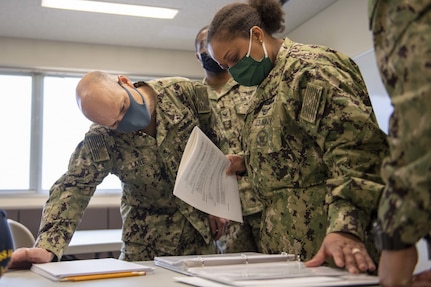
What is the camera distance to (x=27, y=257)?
125cm

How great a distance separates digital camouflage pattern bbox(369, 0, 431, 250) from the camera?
595mm

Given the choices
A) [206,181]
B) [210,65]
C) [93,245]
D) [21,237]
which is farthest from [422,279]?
[21,237]

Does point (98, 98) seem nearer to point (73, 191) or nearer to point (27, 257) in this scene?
point (73, 191)

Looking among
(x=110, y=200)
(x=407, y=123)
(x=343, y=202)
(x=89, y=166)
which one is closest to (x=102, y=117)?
(x=89, y=166)

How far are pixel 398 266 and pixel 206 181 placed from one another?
771 mm

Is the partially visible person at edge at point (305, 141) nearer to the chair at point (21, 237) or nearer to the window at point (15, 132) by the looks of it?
the chair at point (21, 237)

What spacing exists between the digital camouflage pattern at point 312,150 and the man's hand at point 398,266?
277mm

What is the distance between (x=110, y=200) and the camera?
17.2 ft

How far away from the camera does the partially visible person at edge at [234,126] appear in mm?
1530

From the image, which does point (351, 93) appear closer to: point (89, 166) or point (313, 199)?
point (313, 199)

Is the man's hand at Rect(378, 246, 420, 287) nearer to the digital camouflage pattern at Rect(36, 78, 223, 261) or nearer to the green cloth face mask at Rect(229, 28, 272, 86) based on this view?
the green cloth face mask at Rect(229, 28, 272, 86)

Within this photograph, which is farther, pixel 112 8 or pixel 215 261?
pixel 112 8

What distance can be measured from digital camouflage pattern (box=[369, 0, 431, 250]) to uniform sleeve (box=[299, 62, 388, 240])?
0.32 m

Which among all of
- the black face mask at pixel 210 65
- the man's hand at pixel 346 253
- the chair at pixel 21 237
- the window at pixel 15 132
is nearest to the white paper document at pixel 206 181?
the man's hand at pixel 346 253
